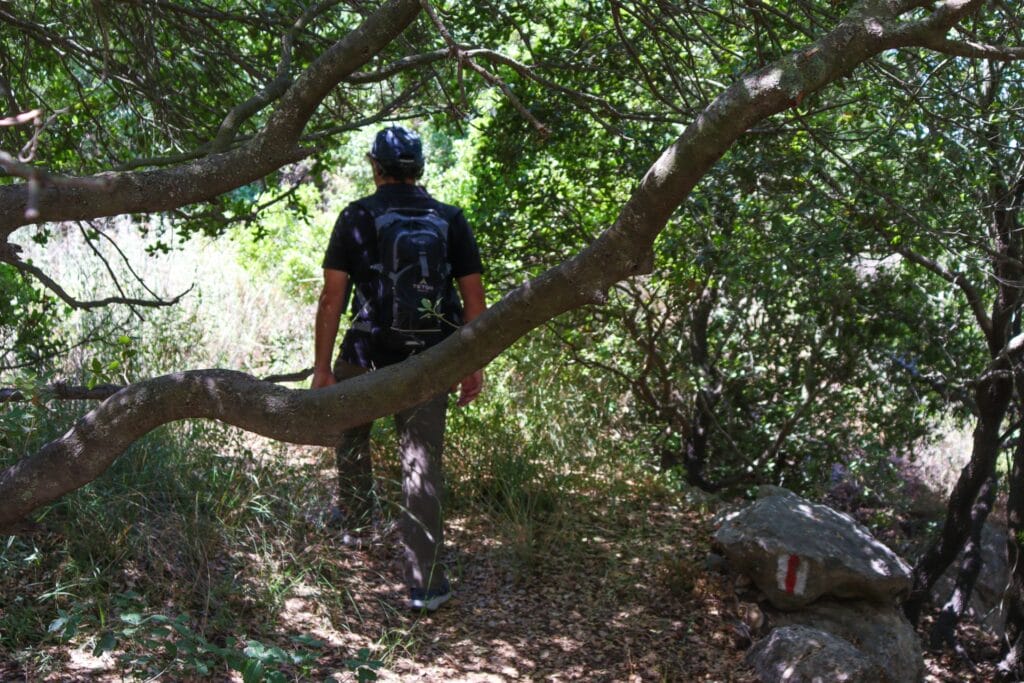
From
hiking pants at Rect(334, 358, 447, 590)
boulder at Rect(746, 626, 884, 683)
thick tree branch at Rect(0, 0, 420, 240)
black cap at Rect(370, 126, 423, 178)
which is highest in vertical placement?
black cap at Rect(370, 126, 423, 178)

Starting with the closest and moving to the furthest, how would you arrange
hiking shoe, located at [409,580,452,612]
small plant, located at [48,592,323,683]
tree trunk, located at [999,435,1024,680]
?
1. small plant, located at [48,592,323,683]
2. hiking shoe, located at [409,580,452,612]
3. tree trunk, located at [999,435,1024,680]

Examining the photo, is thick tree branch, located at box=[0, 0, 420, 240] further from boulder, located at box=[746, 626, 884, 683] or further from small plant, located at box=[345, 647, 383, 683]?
boulder, located at box=[746, 626, 884, 683]

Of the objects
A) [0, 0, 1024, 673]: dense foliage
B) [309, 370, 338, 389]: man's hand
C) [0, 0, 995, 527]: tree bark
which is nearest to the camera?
[0, 0, 995, 527]: tree bark

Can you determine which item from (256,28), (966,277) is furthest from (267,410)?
(966,277)

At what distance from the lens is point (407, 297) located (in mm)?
4156

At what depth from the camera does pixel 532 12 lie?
5.09m

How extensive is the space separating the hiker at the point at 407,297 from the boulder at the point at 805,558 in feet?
5.35

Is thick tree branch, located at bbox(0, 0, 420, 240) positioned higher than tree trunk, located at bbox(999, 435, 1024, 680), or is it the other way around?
thick tree branch, located at bbox(0, 0, 420, 240)

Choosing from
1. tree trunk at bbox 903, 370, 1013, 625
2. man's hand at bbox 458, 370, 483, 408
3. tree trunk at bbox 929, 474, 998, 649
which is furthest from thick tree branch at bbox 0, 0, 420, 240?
tree trunk at bbox 929, 474, 998, 649

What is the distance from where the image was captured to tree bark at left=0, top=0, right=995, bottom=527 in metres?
2.36

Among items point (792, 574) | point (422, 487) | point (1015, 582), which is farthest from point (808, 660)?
point (1015, 582)

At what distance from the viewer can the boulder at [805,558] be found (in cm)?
507

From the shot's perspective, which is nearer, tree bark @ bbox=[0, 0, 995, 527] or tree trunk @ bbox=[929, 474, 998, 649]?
tree bark @ bbox=[0, 0, 995, 527]

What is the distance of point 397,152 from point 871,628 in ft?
10.8
